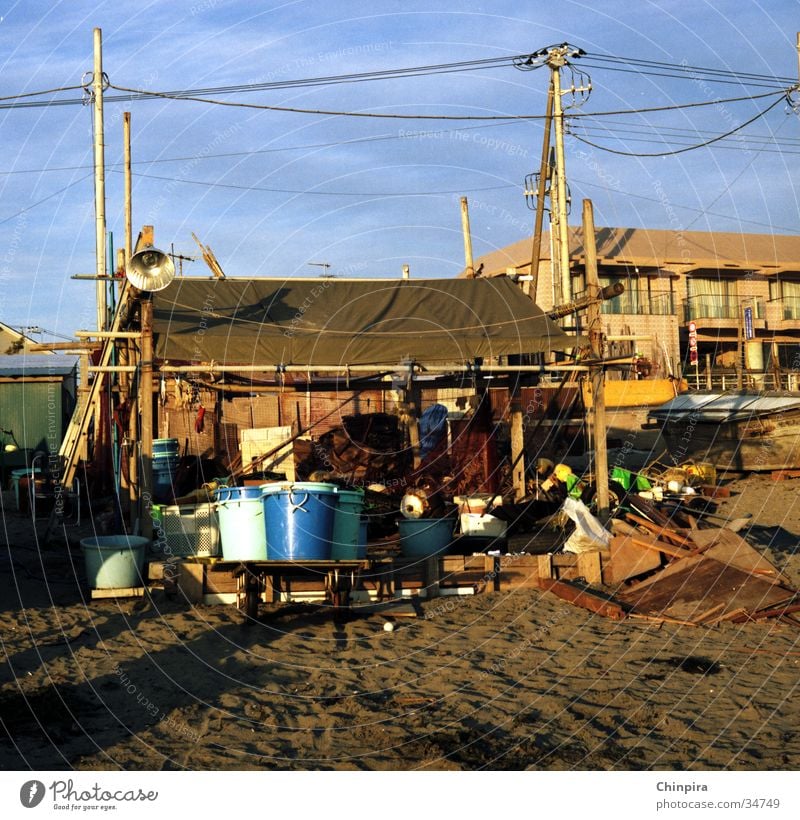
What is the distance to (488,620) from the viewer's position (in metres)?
10.6

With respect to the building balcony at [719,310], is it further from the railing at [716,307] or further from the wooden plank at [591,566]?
the wooden plank at [591,566]

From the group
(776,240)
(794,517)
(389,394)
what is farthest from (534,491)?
(776,240)

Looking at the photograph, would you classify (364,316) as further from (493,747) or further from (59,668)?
(493,747)

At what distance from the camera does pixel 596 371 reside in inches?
524

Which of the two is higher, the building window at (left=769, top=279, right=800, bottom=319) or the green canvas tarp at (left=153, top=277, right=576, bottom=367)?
the building window at (left=769, top=279, right=800, bottom=319)

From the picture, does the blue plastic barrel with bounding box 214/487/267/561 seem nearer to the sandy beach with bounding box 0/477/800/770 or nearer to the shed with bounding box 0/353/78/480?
the sandy beach with bounding box 0/477/800/770

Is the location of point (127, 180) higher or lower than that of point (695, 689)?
higher

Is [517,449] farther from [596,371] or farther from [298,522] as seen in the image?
[298,522]

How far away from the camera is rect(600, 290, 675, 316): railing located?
42938 millimetres

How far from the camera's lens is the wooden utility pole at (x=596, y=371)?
42.5 feet

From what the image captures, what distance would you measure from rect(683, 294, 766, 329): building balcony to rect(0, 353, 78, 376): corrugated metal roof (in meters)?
27.2

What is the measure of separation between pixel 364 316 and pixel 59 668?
795cm

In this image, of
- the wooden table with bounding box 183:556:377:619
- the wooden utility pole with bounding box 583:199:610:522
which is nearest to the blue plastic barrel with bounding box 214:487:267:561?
the wooden table with bounding box 183:556:377:619

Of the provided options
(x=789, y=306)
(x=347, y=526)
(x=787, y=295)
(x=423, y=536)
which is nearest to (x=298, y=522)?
(x=347, y=526)
